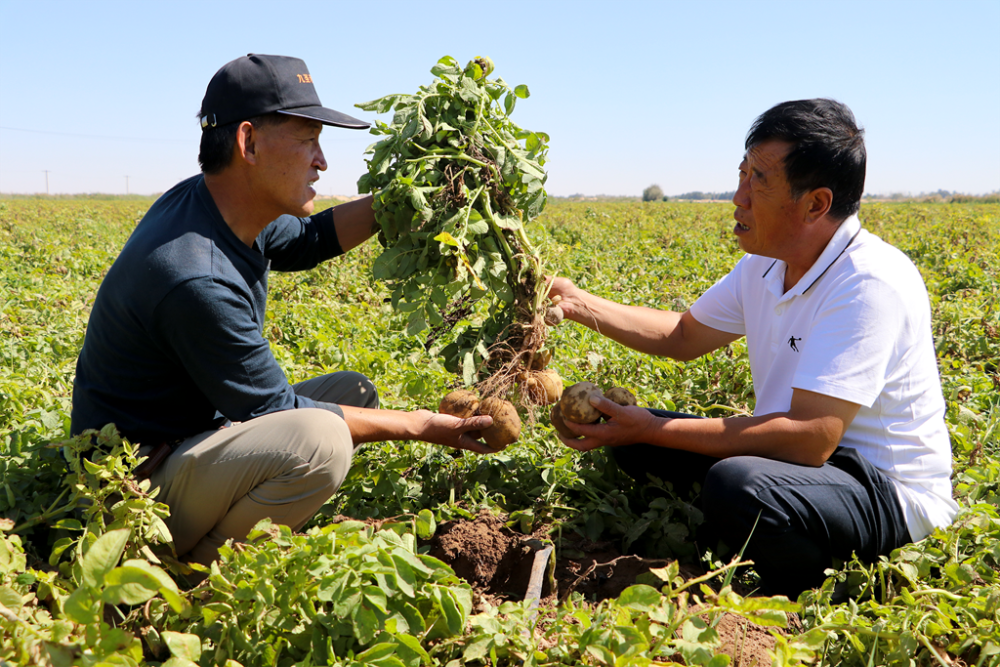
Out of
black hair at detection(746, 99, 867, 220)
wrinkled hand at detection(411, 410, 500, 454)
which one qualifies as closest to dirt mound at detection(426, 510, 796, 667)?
wrinkled hand at detection(411, 410, 500, 454)

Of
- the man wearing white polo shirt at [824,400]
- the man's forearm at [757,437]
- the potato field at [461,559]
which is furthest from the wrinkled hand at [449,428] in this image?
the man's forearm at [757,437]

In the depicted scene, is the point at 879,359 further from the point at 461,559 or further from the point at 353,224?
the point at 353,224

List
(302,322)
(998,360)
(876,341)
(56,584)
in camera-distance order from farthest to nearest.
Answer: (302,322) < (998,360) < (876,341) < (56,584)

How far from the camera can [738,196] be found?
93.7 inches

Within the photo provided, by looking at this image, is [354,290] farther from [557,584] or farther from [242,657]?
[242,657]

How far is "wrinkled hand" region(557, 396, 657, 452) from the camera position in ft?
7.79

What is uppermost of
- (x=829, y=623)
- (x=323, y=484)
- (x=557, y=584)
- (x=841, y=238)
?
(x=841, y=238)

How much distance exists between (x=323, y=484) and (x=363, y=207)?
3.73ft

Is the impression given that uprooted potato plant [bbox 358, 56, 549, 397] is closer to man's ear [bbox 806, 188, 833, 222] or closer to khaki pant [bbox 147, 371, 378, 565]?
khaki pant [bbox 147, 371, 378, 565]

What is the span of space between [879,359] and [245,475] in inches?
75.4

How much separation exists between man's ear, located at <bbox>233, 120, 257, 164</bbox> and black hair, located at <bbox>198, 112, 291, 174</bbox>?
0.05 ft

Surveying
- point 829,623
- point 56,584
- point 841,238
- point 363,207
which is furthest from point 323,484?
point 841,238

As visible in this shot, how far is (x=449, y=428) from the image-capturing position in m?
2.45

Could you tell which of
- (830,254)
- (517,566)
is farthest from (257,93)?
(830,254)
